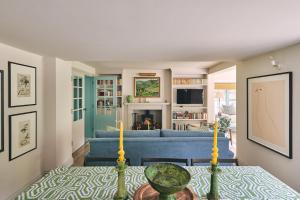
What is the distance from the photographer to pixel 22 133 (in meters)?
2.81

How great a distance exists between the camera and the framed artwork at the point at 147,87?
6.58 meters

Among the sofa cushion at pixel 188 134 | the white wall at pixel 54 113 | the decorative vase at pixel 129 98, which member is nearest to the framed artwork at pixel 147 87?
the decorative vase at pixel 129 98

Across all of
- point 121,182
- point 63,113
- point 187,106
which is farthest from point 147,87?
point 121,182

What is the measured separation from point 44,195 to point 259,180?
1609 mm

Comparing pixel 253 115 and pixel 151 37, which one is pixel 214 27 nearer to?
pixel 151 37

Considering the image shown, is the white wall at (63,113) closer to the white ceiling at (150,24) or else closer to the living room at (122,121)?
the living room at (122,121)

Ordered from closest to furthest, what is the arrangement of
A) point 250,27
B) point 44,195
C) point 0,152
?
point 44,195
point 250,27
point 0,152

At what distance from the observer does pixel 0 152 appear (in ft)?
7.93

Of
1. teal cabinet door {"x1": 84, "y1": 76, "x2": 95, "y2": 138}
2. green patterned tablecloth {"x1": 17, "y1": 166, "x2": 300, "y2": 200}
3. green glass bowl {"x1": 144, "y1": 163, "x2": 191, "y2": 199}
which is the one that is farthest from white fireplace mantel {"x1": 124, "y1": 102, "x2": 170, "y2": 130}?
green glass bowl {"x1": 144, "y1": 163, "x2": 191, "y2": 199}

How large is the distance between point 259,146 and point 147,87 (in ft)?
13.4

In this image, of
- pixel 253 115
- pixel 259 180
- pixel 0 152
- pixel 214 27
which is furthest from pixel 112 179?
pixel 253 115

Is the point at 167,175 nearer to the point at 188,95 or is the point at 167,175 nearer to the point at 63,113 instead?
the point at 63,113

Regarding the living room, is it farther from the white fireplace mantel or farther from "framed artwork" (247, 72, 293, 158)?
the white fireplace mantel

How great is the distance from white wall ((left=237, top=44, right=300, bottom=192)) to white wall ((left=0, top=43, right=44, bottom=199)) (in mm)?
3618
